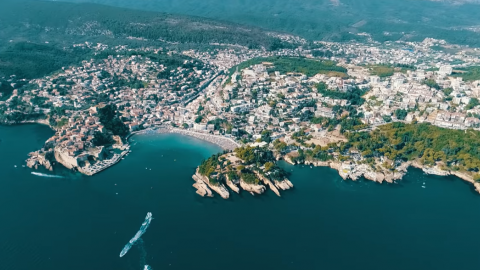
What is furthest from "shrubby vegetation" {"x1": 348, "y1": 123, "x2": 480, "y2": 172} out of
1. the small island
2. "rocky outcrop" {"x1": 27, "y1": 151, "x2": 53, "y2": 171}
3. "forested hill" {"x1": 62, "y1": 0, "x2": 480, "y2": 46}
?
"forested hill" {"x1": 62, "y1": 0, "x2": 480, "y2": 46}

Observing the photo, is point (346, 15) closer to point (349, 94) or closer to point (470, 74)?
point (470, 74)

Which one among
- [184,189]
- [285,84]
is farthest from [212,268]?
[285,84]

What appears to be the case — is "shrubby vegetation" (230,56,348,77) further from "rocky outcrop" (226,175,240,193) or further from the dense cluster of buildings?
"rocky outcrop" (226,175,240,193)

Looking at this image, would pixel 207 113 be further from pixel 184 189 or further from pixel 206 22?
pixel 206 22

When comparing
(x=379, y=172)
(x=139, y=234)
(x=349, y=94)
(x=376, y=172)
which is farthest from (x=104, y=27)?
(x=379, y=172)

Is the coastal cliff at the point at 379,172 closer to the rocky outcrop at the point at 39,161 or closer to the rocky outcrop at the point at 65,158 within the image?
the rocky outcrop at the point at 65,158

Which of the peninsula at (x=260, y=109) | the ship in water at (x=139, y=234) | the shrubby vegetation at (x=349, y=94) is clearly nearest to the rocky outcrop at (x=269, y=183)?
→ the peninsula at (x=260, y=109)
